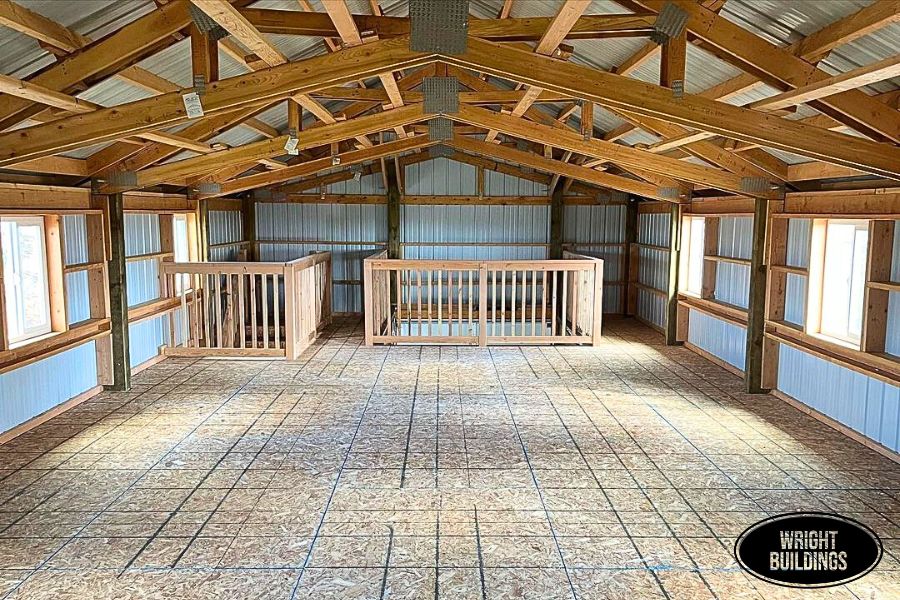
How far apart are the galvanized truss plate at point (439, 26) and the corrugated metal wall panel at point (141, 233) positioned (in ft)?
19.0

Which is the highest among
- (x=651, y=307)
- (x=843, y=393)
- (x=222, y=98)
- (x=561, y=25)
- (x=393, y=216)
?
(x=561, y=25)

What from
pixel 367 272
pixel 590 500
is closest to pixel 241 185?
pixel 367 272

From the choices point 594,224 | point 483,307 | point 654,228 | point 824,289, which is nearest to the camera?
point 824,289

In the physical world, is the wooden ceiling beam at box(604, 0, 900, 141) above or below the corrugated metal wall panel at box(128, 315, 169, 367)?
above

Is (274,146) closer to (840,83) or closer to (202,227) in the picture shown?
(202,227)

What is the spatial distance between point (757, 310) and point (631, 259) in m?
6.19

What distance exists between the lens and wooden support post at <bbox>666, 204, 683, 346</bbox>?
35.6 ft

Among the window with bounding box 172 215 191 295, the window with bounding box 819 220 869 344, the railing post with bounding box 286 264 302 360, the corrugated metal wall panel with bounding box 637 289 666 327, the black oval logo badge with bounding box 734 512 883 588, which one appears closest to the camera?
the black oval logo badge with bounding box 734 512 883 588

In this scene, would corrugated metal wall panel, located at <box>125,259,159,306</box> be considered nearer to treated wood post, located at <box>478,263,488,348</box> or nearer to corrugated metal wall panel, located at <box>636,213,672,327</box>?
treated wood post, located at <box>478,263,488,348</box>

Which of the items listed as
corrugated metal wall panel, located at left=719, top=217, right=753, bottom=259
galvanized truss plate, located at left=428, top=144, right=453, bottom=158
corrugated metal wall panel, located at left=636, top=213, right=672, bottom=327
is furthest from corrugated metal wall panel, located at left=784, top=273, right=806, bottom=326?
galvanized truss plate, located at left=428, top=144, right=453, bottom=158

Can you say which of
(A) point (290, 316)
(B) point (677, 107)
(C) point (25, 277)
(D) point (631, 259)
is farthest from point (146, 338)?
(D) point (631, 259)

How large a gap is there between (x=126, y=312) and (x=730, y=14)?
22.8 ft

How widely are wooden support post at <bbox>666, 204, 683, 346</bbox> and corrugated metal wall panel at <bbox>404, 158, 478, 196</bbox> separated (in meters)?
4.78

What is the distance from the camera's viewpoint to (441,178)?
47.3ft
